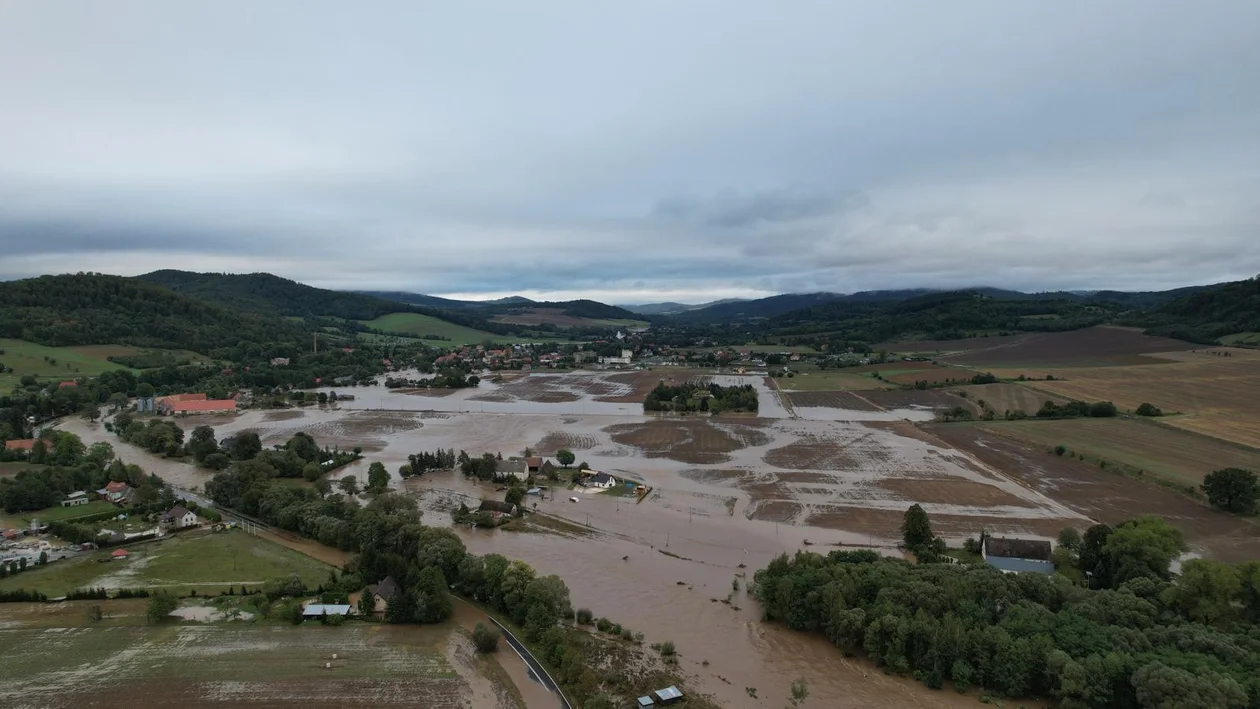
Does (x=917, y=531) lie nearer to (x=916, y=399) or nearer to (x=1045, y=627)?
(x=1045, y=627)

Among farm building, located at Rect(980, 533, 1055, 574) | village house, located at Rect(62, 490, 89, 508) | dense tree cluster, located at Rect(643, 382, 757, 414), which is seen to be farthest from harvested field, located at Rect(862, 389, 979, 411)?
village house, located at Rect(62, 490, 89, 508)

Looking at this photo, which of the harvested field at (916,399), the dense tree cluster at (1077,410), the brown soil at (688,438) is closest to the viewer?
the brown soil at (688,438)

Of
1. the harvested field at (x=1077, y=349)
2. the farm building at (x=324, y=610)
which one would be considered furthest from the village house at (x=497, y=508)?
the harvested field at (x=1077, y=349)

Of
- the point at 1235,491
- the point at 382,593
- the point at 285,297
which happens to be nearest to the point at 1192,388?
the point at 1235,491

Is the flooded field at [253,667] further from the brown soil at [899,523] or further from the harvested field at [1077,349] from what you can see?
the harvested field at [1077,349]

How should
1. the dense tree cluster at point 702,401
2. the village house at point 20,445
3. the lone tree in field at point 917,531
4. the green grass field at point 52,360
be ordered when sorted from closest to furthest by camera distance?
the lone tree in field at point 917,531 < the village house at point 20,445 < the dense tree cluster at point 702,401 < the green grass field at point 52,360
